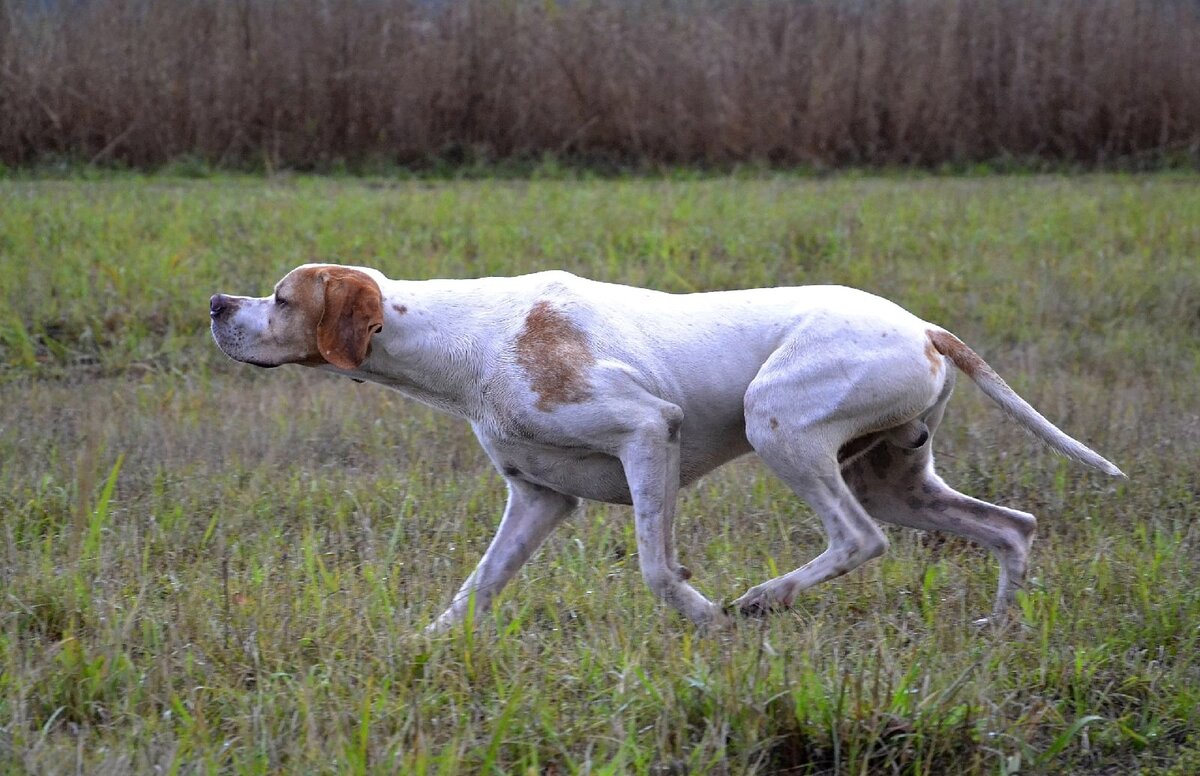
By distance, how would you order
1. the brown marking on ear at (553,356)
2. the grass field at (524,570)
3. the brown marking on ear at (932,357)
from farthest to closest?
the brown marking on ear at (932,357)
the brown marking on ear at (553,356)
the grass field at (524,570)

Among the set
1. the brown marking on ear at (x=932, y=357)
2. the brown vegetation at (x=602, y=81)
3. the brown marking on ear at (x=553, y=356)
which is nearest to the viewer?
the brown marking on ear at (x=553, y=356)

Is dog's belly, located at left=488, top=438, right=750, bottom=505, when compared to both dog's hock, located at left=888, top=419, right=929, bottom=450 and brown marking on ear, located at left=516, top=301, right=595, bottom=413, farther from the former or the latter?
dog's hock, located at left=888, top=419, right=929, bottom=450

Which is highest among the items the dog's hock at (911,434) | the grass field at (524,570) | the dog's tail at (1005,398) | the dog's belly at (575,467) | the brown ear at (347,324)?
the brown ear at (347,324)

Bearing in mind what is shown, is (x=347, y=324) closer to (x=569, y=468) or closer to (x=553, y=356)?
(x=553, y=356)

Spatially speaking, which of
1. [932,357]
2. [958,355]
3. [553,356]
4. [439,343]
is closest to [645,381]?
[553,356]

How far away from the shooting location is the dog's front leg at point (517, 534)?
14.0 ft

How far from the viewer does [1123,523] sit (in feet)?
16.6

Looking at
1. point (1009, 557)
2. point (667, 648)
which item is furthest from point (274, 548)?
point (1009, 557)

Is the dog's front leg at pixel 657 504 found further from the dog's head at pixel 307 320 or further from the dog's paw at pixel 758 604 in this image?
the dog's head at pixel 307 320

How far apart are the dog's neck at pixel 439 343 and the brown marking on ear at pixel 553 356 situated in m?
0.09

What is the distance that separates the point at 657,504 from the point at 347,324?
3.38 ft

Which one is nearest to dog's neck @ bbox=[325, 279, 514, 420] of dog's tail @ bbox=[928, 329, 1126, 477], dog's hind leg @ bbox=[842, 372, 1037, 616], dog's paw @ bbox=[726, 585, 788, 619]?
dog's paw @ bbox=[726, 585, 788, 619]

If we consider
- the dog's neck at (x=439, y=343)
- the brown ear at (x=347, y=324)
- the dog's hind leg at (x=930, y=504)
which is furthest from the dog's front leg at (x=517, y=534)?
the dog's hind leg at (x=930, y=504)

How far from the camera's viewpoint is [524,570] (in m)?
4.59
